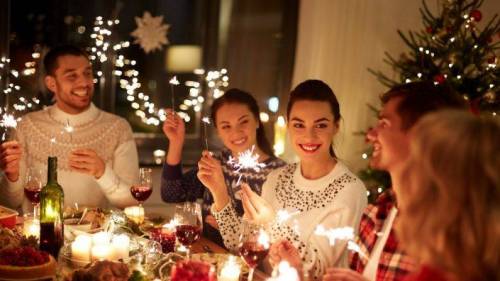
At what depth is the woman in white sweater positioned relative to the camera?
7.59 feet

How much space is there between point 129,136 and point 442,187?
252 cm

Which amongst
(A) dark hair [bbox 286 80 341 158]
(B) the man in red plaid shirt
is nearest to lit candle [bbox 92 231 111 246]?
(B) the man in red plaid shirt

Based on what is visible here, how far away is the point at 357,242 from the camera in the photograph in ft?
6.98

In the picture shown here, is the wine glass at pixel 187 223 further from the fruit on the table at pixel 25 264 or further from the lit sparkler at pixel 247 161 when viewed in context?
the lit sparkler at pixel 247 161

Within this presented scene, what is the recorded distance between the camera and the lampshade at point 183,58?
4.58 meters

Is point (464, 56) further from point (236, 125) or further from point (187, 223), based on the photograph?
point (187, 223)

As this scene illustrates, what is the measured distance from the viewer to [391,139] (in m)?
1.89

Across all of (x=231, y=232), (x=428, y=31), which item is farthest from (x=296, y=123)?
(x=428, y=31)

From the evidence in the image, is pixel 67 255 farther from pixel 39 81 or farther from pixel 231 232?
pixel 39 81

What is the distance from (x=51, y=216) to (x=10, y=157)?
79 centimetres

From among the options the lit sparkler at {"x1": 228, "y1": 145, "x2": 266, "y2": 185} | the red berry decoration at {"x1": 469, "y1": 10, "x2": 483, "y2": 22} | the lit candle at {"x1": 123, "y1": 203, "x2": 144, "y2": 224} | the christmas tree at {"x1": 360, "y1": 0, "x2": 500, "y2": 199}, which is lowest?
the lit candle at {"x1": 123, "y1": 203, "x2": 144, "y2": 224}

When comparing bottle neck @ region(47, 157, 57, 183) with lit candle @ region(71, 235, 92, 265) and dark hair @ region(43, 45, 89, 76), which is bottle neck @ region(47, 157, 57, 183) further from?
dark hair @ region(43, 45, 89, 76)

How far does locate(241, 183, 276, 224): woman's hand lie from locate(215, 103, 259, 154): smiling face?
569 millimetres

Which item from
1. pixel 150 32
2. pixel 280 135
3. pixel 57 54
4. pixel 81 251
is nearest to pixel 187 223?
pixel 81 251
